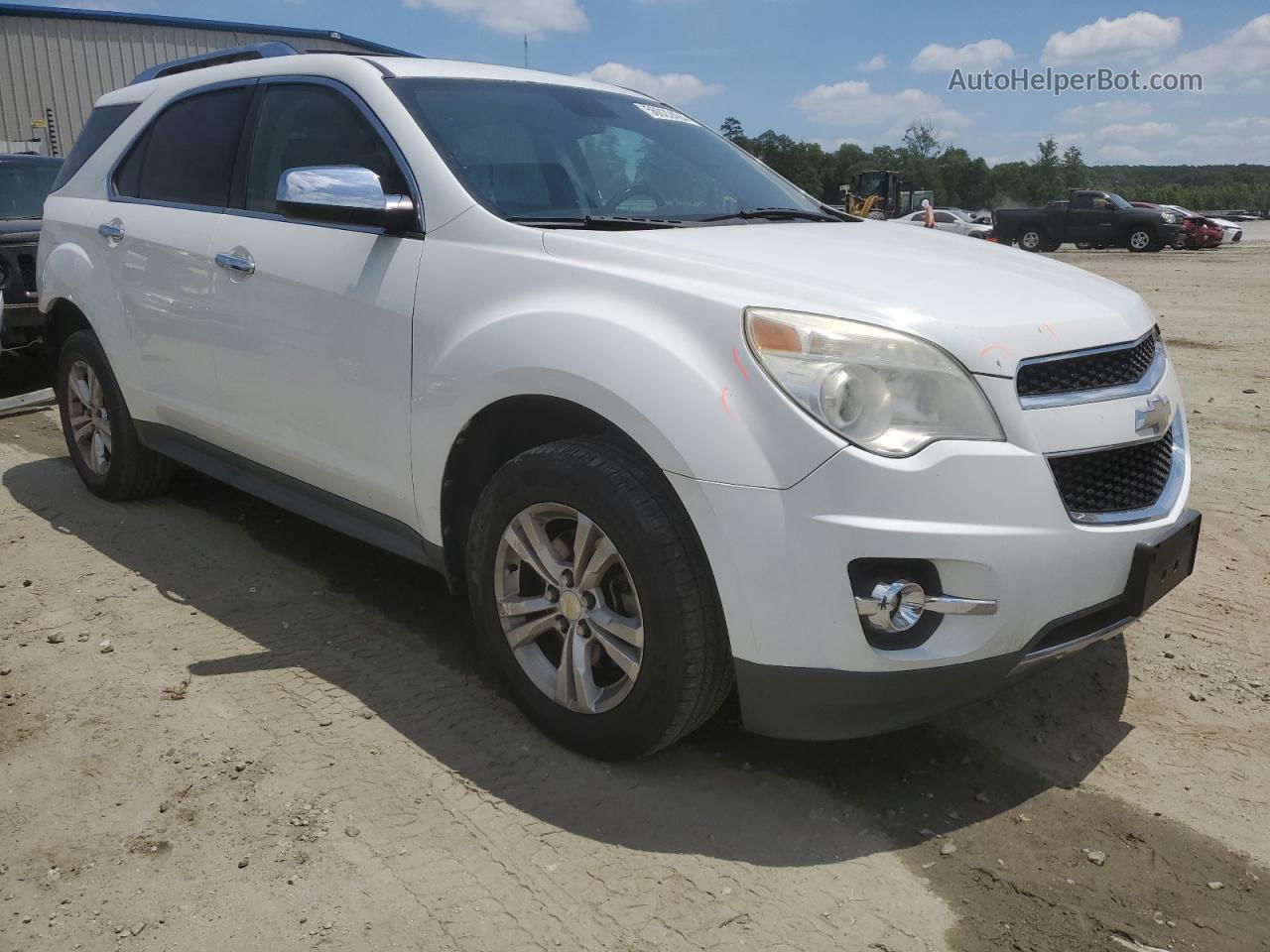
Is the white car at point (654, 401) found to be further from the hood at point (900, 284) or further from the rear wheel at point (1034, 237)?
the rear wheel at point (1034, 237)

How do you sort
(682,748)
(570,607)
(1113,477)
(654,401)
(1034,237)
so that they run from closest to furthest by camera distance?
(654,401)
(1113,477)
(570,607)
(682,748)
(1034,237)

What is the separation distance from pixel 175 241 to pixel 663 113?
6.09ft

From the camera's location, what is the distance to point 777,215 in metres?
3.54

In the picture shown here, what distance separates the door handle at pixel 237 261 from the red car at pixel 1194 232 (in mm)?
28375

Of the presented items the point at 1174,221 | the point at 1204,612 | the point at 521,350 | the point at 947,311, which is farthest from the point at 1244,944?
the point at 1174,221

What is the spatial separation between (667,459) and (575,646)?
66 cm

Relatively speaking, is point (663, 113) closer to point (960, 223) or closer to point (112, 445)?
point (112, 445)

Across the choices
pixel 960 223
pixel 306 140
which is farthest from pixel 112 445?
pixel 960 223

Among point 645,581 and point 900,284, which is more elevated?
point 900,284

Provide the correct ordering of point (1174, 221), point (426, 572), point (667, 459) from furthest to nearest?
point (1174, 221) → point (426, 572) → point (667, 459)

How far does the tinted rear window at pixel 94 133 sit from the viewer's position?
4.71m

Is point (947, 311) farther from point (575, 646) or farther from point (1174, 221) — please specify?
point (1174, 221)

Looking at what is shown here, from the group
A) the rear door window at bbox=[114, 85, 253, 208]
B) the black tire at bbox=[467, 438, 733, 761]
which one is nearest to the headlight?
the black tire at bbox=[467, 438, 733, 761]

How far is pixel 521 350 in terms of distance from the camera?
2.74 metres
